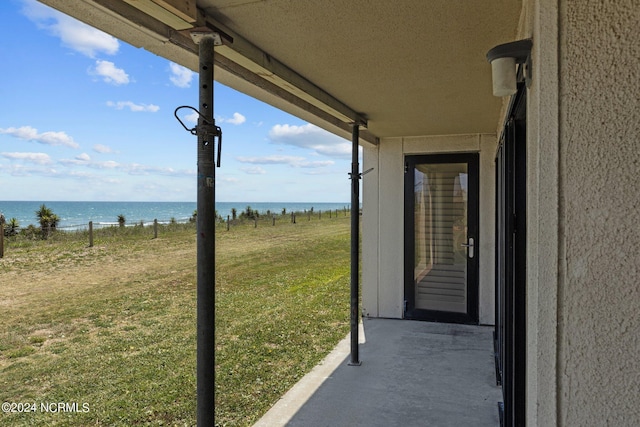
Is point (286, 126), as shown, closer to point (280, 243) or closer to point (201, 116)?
point (280, 243)

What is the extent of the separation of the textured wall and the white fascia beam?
1418 millimetres

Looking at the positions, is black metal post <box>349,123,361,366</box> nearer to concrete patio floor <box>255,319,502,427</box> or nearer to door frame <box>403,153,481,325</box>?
concrete patio floor <box>255,319,502,427</box>

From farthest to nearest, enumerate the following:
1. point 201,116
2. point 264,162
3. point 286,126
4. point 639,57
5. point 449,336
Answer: point 264,162, point 286,126, point 449,336, point 201,116, point 639,57

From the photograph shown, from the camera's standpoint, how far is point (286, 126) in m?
49.3

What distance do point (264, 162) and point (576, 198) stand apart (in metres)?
65.8

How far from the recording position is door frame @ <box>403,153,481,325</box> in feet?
16.4

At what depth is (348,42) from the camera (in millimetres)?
2131

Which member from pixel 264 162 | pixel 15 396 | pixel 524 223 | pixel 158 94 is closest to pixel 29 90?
pixel 158 94

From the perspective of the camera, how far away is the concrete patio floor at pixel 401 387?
111 inches

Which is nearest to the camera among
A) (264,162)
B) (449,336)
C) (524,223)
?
(524,223)

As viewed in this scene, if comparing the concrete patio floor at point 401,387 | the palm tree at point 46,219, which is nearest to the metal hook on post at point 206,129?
the concrete patio floor at point 401,387

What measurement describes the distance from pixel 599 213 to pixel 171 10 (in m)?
1.57

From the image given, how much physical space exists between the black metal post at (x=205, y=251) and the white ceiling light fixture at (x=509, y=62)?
1122 millimetres

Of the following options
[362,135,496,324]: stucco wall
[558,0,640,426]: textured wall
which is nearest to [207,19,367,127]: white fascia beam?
[558,0,640,426]: textured wall
